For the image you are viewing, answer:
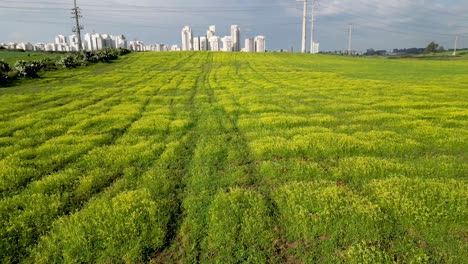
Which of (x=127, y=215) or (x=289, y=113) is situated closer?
(x=127, y=215)

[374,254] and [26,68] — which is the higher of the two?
[26,68]

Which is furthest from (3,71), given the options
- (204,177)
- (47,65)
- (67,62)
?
(204,177)

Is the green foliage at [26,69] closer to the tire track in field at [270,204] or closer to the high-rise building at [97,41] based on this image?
the tire track in field at [270,204]

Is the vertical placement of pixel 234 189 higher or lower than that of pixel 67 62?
lower

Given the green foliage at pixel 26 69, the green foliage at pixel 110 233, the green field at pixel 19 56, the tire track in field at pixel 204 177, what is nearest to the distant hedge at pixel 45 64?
the green foliage at pixel 26 69

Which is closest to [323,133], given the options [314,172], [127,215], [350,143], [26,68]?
[350,143]

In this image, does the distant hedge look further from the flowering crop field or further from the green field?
the flowering crop field

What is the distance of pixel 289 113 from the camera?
2420cm

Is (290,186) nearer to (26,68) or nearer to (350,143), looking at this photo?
(350,143)

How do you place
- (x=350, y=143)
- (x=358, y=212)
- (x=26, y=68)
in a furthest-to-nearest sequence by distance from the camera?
(x=26, y=68), (x=350, y=143), (x=358, y=212)

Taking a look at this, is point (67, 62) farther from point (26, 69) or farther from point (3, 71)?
point (3, 71)

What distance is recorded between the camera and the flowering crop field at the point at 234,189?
7953mm

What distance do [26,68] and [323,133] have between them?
1895 inches

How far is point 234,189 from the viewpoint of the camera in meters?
10.9
